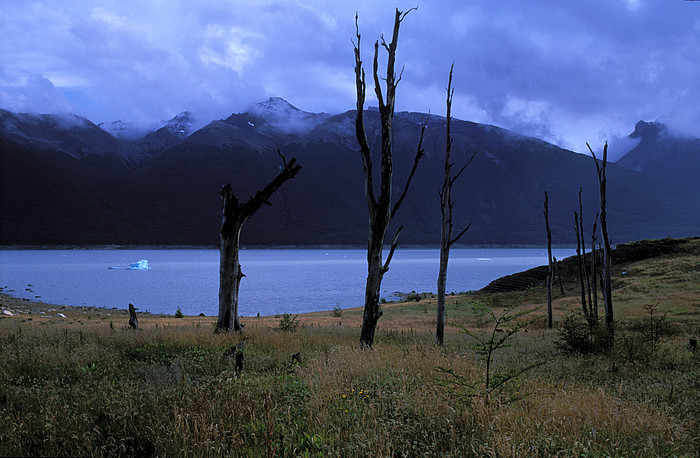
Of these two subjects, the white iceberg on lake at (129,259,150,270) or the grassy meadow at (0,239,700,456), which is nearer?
the grassy meadow at (0,239,700,456)

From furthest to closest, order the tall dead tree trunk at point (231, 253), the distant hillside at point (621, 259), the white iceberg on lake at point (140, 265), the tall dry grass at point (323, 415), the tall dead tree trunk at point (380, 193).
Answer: the white iceberg on lake at point (140, 265)
the distant hillside at point (621, 259)
the tall dead tree trunk at point (231, 253)
the tall dead tree trunk at point (380, 193)
the tall dry grass at point (323, 415)

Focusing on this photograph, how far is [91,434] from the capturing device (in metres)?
4.41

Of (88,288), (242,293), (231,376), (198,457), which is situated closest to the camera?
(198,457)

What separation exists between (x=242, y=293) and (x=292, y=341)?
171 feet

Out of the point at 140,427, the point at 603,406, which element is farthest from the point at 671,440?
the point at 140,427

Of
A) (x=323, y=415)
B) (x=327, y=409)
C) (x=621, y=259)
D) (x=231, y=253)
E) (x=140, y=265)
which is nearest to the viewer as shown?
(x=323, y=415)

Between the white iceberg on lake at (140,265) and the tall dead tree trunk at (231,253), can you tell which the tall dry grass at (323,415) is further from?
the white iceberg on lake at (140,265)

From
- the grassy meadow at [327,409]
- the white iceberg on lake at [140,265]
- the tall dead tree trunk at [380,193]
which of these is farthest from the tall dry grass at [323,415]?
the white iceberg on lake at [140,265]

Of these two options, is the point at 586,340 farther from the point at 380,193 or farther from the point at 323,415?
the point at 323,415

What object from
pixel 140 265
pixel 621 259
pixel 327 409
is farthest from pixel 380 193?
pixel 140 265

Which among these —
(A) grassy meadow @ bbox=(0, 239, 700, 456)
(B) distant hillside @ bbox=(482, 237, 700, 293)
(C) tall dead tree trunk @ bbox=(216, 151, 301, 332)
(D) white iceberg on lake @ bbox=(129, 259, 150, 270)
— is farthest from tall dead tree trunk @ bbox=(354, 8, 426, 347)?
(D) white iceberg on lake @ bbox=(129, 259, 150, 270)

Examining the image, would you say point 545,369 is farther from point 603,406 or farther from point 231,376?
point 231,376

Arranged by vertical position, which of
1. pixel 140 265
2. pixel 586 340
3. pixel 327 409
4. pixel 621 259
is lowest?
pixel 586 340

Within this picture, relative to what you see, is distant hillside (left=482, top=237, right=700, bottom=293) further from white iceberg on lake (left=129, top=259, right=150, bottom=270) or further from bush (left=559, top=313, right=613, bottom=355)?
white iceberg on lake (left=129, top=259, right=150, bottom=270)
